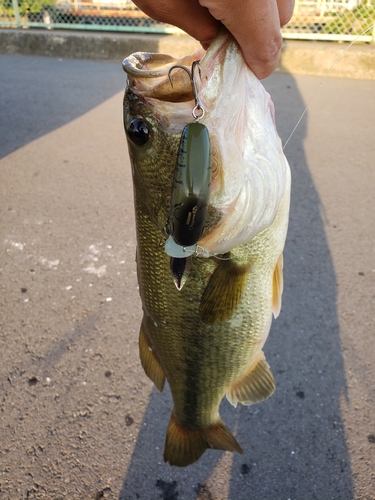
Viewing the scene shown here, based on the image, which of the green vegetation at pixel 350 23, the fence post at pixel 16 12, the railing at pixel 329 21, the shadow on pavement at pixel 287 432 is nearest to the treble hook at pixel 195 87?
the shadow on pavement at pixel 287 432

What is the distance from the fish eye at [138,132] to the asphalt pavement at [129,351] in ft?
5.12

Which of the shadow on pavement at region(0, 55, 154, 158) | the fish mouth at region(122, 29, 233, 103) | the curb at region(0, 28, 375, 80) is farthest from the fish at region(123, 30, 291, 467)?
the curb at region(0, 28, 375, 80)

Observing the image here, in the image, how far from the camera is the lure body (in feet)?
2.59

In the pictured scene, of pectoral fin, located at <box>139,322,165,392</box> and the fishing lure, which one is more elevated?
the fishing lure

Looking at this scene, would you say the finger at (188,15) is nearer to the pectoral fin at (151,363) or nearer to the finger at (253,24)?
the finger at (253,24)

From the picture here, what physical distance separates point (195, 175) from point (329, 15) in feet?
26.9

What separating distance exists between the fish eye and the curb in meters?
6.25

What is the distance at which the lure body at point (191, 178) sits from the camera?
79 cm

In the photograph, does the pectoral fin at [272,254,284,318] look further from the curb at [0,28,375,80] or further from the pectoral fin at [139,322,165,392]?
the curb at [0,28,375,80]

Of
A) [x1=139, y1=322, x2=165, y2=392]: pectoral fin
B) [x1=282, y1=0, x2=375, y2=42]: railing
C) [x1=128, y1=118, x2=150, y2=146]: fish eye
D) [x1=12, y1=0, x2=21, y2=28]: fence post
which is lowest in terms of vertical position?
[x1=12, y1=0, x2=21, y2=28]: fence post

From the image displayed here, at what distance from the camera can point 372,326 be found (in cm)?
256

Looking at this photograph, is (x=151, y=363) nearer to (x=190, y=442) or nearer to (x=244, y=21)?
(x=190, y=442)

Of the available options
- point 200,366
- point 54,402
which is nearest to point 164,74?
point 200,366

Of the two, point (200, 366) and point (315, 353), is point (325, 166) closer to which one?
point (315, 353)
